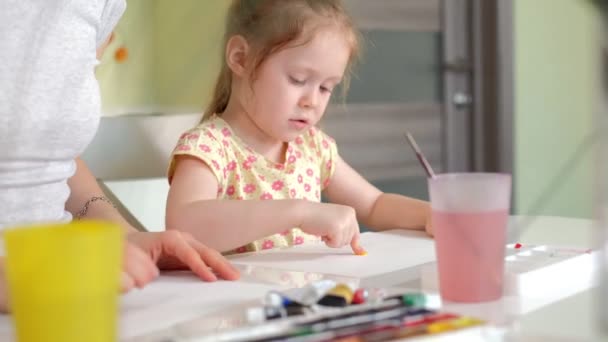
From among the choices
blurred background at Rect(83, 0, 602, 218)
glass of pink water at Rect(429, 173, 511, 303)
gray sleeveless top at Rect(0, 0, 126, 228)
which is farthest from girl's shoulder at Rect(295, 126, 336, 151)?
blurred background at Rect(83, 0, 602, 218)

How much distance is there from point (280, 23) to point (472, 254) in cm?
79

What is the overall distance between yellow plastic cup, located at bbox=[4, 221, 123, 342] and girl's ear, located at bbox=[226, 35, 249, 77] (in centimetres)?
94

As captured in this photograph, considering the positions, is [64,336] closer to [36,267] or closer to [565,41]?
[36,267]

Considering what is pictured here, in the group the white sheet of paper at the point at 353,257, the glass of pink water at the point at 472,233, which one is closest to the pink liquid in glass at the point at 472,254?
the glass of pink water at the point at 472,233

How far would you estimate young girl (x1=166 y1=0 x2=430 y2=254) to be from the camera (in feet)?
3.81

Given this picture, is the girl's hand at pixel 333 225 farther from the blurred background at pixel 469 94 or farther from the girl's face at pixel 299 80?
the blurred background at pixel 469 94

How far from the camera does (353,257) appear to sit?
969 mm

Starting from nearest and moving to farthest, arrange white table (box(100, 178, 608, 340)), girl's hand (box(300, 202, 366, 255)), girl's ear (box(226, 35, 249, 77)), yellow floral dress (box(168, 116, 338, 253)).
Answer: white table (box(100, 178, 608, 340))
girl's hand (box(300, 202, 366, 255))
yellow floral dress (box(168, 116, 338, 253))
girl's ear (box(226, 35, 249, 77))

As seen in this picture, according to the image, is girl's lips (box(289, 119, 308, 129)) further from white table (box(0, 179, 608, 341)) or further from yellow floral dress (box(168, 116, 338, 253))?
white table (box(0, 179, 608, 341))

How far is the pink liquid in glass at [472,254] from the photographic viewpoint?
0.69 m

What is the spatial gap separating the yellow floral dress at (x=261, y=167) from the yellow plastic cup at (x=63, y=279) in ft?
2.56

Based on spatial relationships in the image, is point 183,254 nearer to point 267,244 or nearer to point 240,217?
point 240,217

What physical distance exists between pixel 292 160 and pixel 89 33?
0.56m

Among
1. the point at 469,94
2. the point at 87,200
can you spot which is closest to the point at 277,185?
the point at 87,200
